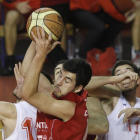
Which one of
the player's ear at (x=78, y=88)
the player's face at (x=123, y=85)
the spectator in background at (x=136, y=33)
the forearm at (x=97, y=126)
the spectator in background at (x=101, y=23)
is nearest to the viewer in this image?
the player's ear at (x=78, y=88)

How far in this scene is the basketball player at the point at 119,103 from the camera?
8.49ft

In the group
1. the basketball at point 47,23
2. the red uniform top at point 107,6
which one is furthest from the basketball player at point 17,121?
the red uniform top at point 107,6

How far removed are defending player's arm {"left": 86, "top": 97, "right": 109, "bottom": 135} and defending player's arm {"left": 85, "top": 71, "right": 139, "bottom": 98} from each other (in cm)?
7

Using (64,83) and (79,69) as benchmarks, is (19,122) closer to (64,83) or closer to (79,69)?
(64,83)

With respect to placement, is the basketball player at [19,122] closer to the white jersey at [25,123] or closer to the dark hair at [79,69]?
the white jersey at [25,123]

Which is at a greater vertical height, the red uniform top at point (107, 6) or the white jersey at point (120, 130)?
the red uniform top at point (107, 6)

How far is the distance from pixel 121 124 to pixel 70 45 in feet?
9.32

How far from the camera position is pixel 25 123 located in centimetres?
210

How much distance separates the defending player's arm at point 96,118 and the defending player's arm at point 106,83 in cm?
7

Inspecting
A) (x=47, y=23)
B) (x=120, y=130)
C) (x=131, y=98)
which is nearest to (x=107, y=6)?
(x=131, y=98)

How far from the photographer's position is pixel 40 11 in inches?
90.6

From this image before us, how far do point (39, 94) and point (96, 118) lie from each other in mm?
683

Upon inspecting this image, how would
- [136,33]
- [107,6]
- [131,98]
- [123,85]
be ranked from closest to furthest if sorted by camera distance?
[123,85]
[131,98]
[107,6]
[136,33]

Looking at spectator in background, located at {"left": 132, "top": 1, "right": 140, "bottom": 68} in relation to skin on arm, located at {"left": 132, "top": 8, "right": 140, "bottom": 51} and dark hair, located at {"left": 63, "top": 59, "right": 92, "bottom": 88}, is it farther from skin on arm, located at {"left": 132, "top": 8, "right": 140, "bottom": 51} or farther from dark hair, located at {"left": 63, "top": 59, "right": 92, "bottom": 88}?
dark hair, located at {"left": 63, "top": 59, "right": 92, "bottom": 88}
